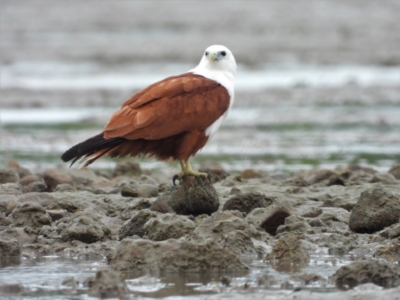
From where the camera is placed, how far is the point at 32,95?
20.1m

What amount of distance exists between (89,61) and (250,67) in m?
4.52

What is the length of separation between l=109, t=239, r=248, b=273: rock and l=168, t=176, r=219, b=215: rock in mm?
1448

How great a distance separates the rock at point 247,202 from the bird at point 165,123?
0.34 m

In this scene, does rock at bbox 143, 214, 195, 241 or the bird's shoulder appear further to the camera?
the bird's shoulder

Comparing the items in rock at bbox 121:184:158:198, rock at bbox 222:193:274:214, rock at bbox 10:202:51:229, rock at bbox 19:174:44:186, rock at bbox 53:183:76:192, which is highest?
rock at bbox 19:174:44:186

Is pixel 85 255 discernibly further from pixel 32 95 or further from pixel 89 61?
pixel 89 61

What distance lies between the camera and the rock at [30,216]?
7035mm

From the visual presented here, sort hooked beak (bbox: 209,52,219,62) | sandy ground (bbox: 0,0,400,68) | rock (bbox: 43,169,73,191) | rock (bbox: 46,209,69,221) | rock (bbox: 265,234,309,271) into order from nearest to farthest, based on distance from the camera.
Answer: rock (bbox: 265,234,309,271) < rock (bbox: 46,209,69,221) < hooked beak (bbox: 209,52,219,62) < rock (bbox: 43,169,73,191) < sandy ground (bbox: 0,0,400,68)

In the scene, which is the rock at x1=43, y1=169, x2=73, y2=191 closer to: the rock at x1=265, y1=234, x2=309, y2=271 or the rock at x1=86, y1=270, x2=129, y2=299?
the rock at x1=265, y1=234, x2=309, y2=271

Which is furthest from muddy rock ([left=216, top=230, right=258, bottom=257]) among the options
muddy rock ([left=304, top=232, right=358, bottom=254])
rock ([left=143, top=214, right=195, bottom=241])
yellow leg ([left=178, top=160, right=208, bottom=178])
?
yellow leg ([left=178, top=160, right=208, bottom=178])

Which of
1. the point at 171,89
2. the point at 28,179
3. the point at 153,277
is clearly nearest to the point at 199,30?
the point at 28,179

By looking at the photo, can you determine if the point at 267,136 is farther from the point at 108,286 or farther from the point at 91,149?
the point at 108,286

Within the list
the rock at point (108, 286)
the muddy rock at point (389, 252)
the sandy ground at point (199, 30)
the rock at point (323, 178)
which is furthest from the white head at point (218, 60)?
the sandy ground at point (199, 30)

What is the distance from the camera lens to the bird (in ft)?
24.1
